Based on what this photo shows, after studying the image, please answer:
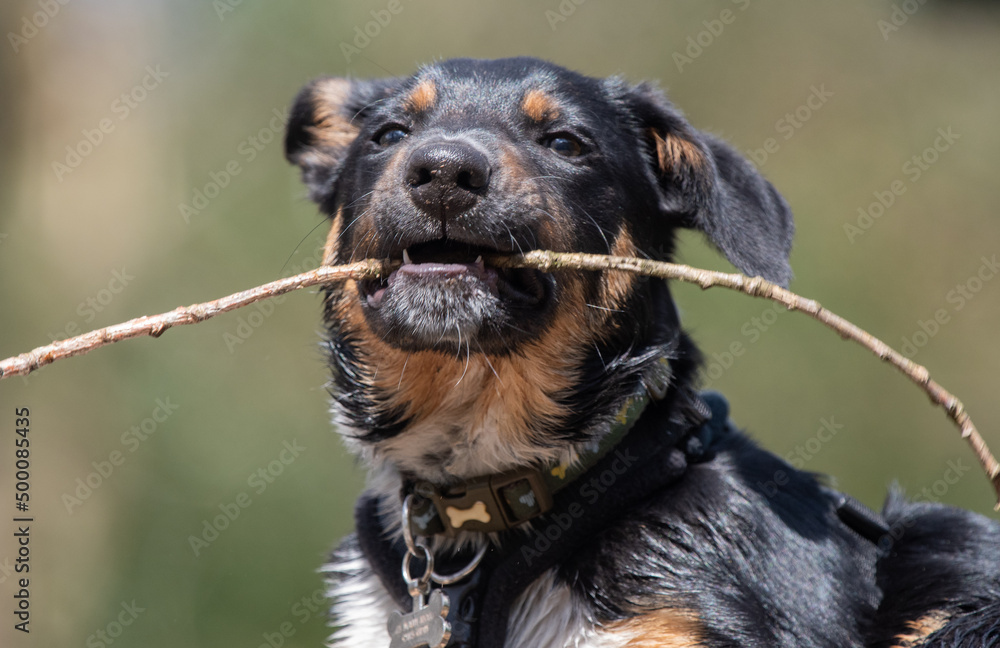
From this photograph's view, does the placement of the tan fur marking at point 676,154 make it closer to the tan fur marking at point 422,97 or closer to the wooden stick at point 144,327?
the tan fur marking at point 422,97

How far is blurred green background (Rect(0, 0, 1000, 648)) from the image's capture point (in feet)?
21.7

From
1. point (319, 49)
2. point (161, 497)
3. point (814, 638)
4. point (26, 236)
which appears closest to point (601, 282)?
point (814, 638)

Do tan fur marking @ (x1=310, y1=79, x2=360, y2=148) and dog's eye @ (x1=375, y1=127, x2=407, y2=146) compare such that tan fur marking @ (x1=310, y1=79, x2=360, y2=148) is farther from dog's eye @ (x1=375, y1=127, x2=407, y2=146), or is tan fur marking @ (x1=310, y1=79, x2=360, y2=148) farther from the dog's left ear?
the dog's left ear

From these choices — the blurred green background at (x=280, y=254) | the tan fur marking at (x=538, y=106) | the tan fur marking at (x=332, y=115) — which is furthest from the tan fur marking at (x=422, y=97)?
the blurred green background at (x=280, y=254)

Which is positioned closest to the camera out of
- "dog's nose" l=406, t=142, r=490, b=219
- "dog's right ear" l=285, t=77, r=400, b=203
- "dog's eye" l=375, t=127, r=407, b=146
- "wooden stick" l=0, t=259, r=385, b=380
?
"wooden stick" l=0, t=259, r=385, b=380

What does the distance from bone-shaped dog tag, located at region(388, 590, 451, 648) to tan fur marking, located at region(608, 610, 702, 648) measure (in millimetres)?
504

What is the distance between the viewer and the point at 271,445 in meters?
7.99

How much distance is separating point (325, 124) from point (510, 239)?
158cm

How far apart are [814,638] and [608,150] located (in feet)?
5.72

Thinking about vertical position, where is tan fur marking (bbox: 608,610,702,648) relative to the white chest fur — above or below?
above

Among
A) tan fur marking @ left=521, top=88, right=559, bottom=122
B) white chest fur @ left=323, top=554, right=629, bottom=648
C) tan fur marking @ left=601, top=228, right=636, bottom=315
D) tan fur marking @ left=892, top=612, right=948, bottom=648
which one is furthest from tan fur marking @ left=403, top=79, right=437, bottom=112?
tan fur marking @ left=892, top=612, right=948, bottom=648

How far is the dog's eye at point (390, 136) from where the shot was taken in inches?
128

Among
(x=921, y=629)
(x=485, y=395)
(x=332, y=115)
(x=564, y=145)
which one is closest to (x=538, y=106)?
(x=564, y=145)

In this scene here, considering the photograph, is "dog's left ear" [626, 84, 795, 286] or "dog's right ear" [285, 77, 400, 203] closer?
"dog's left ear" [626, 84, 795, 286]
